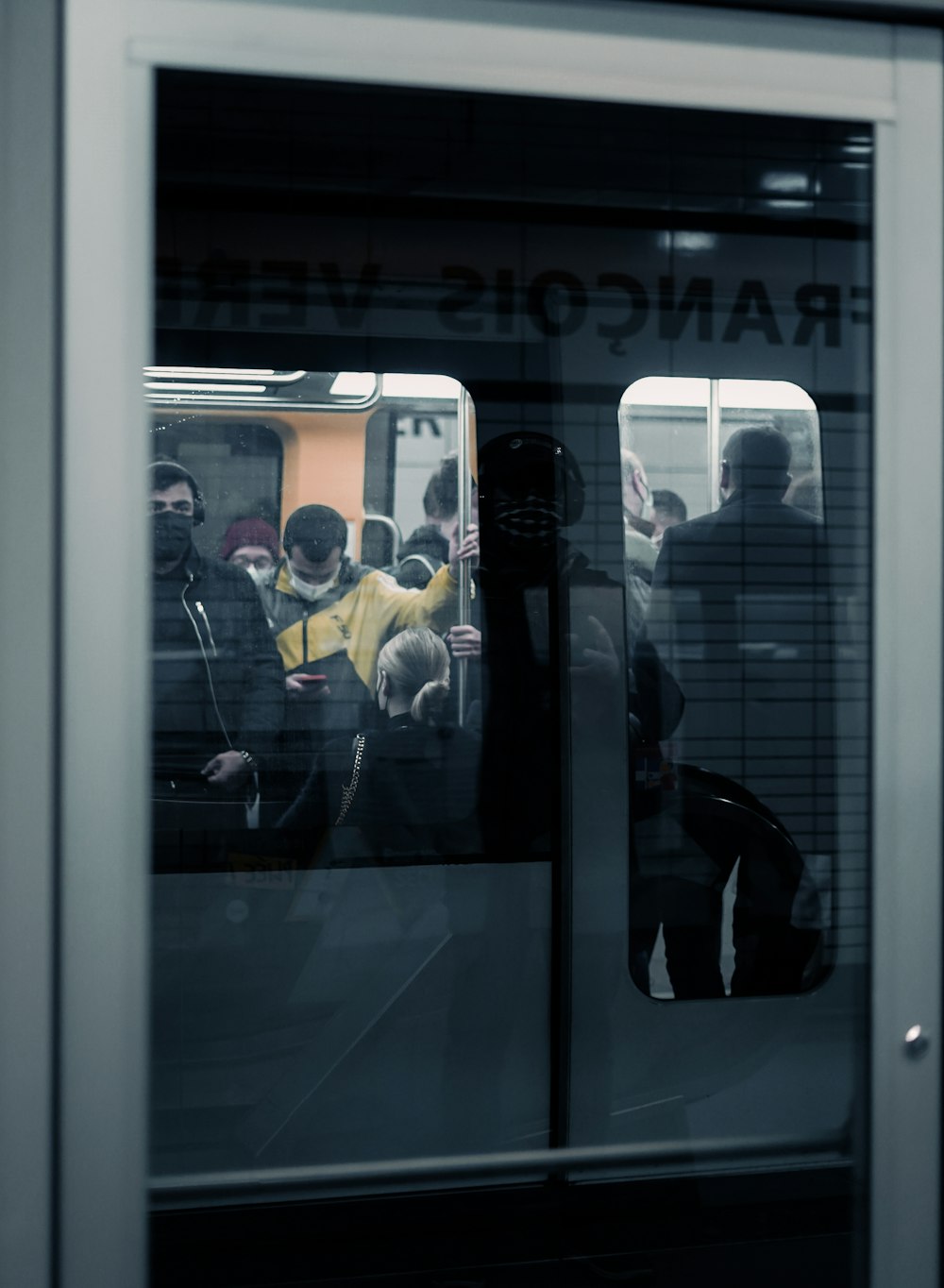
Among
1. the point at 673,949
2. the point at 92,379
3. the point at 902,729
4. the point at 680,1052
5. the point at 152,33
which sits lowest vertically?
the point at 680,1052

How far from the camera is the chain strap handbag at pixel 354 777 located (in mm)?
2025

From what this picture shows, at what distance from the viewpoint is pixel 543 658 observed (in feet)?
6.97

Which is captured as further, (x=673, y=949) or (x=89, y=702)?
(x=673, y=949)

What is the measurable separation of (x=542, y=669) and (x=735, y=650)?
1.12ft

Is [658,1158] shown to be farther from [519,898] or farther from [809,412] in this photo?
[809,412]

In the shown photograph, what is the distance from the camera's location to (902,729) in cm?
168

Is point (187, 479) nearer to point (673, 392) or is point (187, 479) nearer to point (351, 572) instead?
point (351, 572)

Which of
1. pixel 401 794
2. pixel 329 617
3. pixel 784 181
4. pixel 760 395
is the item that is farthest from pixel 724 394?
pixel 401 794

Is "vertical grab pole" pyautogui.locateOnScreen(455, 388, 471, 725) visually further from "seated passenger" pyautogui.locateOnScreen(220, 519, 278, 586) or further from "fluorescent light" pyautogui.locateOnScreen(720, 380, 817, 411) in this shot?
"fluorescent light" pyautogui.locateOnScreen(720, 380, 817, 411)

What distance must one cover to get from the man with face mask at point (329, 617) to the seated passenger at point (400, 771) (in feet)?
0.10

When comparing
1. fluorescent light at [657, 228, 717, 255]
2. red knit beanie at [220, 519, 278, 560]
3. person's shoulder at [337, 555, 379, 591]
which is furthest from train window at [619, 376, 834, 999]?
red knit beanie at [220, 519, 278, 560]

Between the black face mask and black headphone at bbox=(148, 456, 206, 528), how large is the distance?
0.09 ft

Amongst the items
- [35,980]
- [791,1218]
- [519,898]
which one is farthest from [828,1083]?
[35,980]

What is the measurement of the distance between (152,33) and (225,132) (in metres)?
0.19
